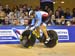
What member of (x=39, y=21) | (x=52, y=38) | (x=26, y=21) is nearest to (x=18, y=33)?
(x=26, y=21)

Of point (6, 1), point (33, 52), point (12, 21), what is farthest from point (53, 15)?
point (6, 1)

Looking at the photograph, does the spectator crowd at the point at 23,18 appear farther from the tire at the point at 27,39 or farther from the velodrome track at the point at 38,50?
the tire at the point at 27,39

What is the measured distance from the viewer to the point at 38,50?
12.6m

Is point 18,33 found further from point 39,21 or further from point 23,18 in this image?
point 39,21

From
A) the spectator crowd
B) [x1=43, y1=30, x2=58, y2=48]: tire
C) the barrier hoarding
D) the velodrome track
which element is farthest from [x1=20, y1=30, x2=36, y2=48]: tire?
the spectator crowd

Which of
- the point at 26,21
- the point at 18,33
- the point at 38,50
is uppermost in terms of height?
the point at 26,21

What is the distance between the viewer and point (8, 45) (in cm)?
1395

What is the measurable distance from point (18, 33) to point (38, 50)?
212 centimetres

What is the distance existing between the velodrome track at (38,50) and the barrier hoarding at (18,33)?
422 mm

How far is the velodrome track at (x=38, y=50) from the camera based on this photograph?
38.0 ft

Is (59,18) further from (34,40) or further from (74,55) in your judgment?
(74,55)

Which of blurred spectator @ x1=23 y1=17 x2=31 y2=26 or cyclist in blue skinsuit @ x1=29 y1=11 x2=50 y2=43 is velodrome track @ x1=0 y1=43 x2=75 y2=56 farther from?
blurred spectator @ x1=23 y1=17 x2=31 y2=26

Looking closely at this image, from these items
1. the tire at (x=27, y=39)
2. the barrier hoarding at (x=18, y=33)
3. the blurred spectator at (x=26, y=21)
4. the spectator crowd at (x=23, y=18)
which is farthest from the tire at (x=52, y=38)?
the blurred spectator at (x=26, y=21)

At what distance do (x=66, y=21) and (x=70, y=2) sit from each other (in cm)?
526
